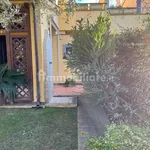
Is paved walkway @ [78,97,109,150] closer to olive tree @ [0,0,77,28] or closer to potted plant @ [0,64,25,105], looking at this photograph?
olive tree @ [0,0,77,28]

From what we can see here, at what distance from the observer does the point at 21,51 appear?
22.0ft

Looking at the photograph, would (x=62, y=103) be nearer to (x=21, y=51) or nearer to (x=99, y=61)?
(x=21, y=51)

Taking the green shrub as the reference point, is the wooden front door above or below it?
above

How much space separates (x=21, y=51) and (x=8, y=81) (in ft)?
3.62

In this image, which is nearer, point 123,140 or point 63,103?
point 123,140

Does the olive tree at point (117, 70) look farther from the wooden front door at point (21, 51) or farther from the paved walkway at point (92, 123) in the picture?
the wooden front door at point (21, 51)

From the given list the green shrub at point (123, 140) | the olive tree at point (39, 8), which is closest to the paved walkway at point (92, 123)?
the green shrub at point (123, 140)

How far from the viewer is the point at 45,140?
419 cm

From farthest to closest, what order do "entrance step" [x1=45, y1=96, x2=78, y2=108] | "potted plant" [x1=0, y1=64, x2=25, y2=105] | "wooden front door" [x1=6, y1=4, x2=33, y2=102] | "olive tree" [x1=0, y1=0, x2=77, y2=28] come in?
"entrance step" [x1=45, y1=96, x2=78, y2=108] → "wooden front door" [x1=6, y1=4, x2=33, y2=102] → "potted plant" [x1=0, y1=64, x2=25, y2=105] → "olive tree" [x1=0, y1=0, x2=77, y2=28]

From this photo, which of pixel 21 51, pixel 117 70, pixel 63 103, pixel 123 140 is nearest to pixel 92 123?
pixel 117 70

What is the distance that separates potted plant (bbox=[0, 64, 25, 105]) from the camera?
6363mm

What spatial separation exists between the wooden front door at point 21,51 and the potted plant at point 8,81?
23cm

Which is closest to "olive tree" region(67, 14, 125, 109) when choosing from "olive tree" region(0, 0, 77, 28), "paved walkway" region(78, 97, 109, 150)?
"paved walkway" region(78, 97, 109, 150)

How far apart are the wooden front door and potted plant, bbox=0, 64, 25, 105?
0.74 ft
